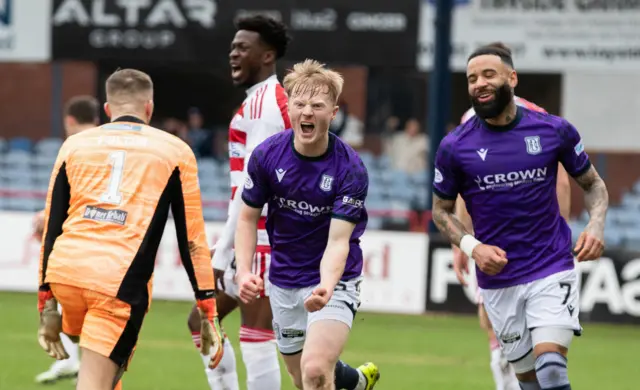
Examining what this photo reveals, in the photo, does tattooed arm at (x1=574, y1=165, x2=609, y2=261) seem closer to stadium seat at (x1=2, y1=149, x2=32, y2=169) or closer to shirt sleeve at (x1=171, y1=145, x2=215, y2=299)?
shirt sleeve at (x1=171, y1=145, x2=215, y2=299)

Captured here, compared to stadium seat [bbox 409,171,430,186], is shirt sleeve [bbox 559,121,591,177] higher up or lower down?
higher up

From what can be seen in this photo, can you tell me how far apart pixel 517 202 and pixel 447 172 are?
427 mm

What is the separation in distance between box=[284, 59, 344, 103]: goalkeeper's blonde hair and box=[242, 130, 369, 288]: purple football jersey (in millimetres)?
323

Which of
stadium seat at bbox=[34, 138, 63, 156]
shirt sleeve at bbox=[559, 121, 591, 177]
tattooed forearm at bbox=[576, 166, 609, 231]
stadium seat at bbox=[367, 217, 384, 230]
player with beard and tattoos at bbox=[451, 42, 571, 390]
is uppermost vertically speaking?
shirt sleeve at bbox=[559, 121, 591, 177]

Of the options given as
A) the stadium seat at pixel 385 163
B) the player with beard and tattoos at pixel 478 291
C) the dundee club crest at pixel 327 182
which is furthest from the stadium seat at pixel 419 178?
the dundee club crest at pixel 327 182

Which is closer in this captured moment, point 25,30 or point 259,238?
point 259,238

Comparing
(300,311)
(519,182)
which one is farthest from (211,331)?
(519,182)

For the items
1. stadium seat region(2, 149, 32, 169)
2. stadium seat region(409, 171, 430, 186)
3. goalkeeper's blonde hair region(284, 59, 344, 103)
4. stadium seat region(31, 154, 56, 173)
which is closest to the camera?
goalkeeper's blonde hair region(284, 59, 344, 103)

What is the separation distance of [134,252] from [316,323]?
42.6 inches

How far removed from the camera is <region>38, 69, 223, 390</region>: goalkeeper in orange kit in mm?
6727

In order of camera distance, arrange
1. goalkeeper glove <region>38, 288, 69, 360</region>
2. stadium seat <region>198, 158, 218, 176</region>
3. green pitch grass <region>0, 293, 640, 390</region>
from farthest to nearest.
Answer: stadium seat <region>198, 158, 218, 176</region>
green pitch grass <region>0, 293, 640, 390</region>
goalkeeper glove <region>38, 288, 69, 360</region>

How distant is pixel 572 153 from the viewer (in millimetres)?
7582

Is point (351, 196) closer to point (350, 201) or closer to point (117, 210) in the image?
point (350, 201)

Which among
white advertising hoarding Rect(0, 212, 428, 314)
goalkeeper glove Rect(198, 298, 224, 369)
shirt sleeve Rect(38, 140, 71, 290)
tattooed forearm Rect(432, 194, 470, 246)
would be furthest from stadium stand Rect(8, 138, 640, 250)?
shirt sleeve Rect(38, 140, 71, 290)
